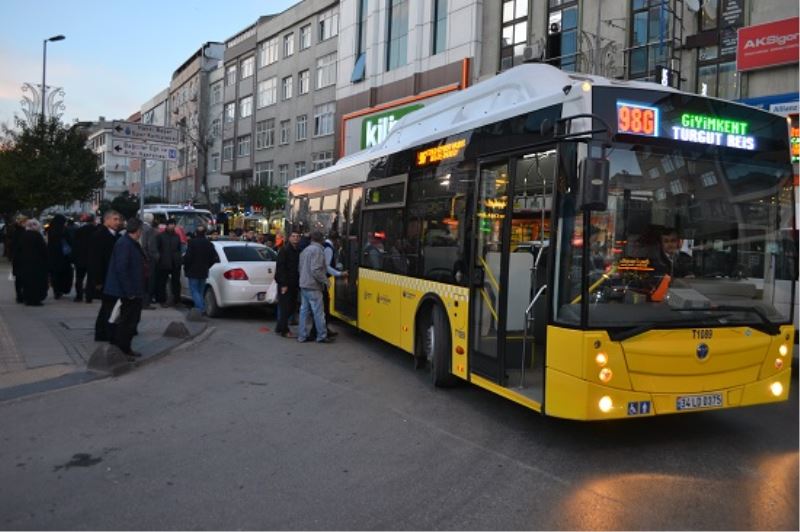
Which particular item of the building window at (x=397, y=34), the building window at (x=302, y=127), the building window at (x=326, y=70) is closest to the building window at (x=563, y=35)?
the building window at (x=397, y=34)

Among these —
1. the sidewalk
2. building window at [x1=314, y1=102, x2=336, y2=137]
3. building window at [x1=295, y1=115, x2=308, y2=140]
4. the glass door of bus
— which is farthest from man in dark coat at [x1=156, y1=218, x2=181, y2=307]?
building window at [x1=295, y1=115, x2=308, y2=140]

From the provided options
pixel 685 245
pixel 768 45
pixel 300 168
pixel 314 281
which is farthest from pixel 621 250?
pixel 300 168

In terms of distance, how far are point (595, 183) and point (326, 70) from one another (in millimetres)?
39507

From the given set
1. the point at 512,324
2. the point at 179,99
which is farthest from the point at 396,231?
the point at 179,99

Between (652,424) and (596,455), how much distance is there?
1206mm

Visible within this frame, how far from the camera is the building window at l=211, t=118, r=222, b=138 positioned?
59.9 m

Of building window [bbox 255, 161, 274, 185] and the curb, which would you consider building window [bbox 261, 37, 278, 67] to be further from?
the curb

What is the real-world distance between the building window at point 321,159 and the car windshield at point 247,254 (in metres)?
27.9

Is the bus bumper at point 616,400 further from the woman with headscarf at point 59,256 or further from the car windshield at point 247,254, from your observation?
the woman with headscarf at point 59,256

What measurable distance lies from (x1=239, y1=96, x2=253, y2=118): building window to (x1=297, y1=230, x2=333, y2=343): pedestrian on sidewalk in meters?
45.7

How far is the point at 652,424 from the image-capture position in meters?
6.41

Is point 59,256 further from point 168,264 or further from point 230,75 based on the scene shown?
point 230,75

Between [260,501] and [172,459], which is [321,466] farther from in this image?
[172,459]

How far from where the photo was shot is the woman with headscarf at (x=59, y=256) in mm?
14406
